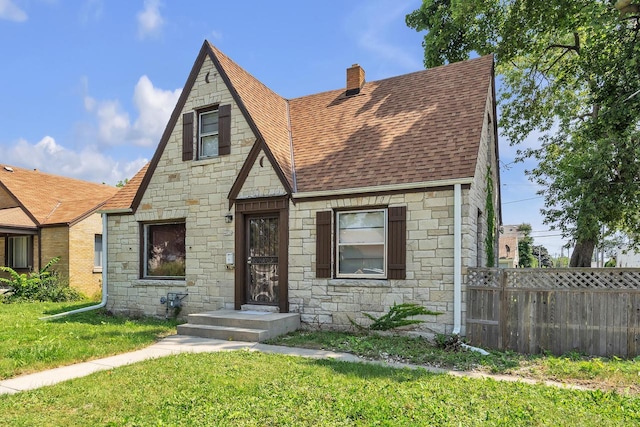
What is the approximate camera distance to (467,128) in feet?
28.6

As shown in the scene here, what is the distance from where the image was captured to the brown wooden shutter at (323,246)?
8.68 m

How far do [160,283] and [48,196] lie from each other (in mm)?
12610

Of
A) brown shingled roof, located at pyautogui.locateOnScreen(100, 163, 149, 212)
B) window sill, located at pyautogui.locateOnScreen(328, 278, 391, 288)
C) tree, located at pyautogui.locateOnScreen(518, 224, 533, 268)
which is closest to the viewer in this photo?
window sill, located at pyautogui.locateOnScreen(328, 278, 391, 288)

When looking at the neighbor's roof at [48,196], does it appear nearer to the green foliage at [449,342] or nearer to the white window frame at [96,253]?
the white window frame at [96,253]

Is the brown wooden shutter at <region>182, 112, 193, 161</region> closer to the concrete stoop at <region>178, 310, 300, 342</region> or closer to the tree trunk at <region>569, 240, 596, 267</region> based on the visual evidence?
the concrete stoop at <region>178, 310, 300, 342</region>

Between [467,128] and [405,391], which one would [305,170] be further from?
[405,391]

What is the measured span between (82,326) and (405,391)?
7604 mm

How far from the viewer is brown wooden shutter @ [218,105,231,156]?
10.2 metres

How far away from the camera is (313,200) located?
8.97m

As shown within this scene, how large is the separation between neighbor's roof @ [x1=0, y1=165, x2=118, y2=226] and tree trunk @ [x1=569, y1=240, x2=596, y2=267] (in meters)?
19.5

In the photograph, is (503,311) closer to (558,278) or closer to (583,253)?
(558,278)

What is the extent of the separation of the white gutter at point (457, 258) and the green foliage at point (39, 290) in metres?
14.3

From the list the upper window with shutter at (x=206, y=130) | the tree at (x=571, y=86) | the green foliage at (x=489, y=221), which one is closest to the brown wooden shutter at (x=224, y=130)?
the upper window with shutter at (x=206, y=130)


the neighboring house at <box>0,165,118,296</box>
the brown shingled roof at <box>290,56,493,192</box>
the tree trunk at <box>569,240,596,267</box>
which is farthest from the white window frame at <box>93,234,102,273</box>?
the tree trunk at <box>569,240,596,267</box>
